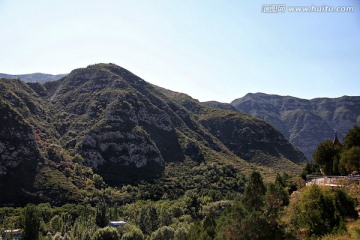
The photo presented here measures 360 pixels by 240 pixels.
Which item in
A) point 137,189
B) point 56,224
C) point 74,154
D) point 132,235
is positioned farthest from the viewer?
point 74,154

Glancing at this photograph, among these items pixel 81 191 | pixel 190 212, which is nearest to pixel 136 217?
pixel 190 212

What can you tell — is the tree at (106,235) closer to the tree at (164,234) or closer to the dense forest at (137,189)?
the dense forest at (137,189)

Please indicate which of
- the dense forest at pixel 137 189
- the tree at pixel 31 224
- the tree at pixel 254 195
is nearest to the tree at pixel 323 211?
the dense forest at pixel 137 189

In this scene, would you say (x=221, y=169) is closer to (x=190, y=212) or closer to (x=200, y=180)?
(x=200, y=180)

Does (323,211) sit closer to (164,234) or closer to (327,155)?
(327,155)

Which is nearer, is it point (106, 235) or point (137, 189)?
point (106, 235)

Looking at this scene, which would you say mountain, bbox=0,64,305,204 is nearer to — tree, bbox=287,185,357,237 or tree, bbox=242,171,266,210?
tree, bbox=242,171,266,210

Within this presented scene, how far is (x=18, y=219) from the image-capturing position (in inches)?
3912

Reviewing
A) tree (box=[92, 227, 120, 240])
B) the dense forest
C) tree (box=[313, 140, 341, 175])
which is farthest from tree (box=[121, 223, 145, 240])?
tree (box=[313, 140, 341, 175])

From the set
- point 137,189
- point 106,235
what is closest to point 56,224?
point 106,235

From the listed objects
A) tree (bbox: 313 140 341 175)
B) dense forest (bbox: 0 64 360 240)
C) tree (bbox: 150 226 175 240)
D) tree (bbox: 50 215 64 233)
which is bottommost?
tree (bbox: 50 215 64 233)

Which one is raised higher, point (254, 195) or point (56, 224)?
point (254, 195)

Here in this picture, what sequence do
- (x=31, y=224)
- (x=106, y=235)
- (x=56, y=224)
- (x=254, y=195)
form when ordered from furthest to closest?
1. (x=56, y=224)
2. (x=31, y=224)
3. (x=106, y=235)
4. (x=254, y=195)

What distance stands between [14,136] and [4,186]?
24.1m
